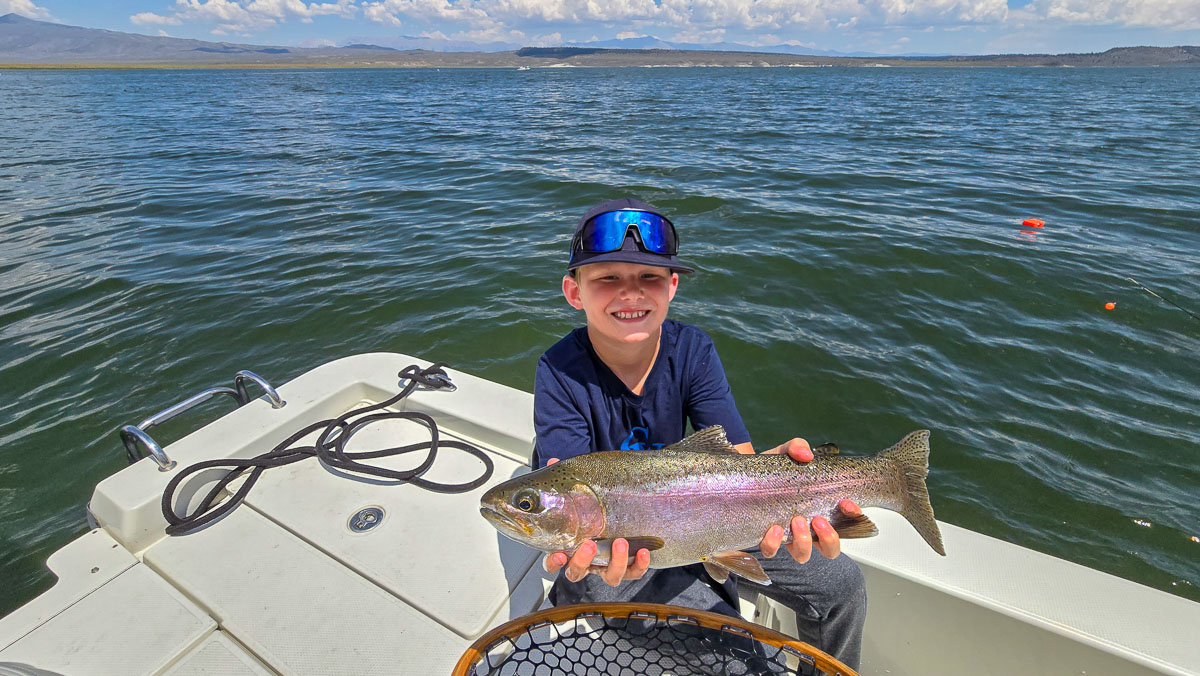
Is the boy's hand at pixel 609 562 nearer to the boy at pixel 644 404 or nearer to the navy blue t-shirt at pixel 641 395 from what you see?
the boy at pixel 644 404

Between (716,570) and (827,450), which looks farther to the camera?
(827,450)

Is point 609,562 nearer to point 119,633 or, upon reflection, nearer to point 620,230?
point 620,230

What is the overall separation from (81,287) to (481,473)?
10.9 meters

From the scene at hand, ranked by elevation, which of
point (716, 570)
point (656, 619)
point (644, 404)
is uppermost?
point (644, 404)

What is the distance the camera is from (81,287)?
10.1 m

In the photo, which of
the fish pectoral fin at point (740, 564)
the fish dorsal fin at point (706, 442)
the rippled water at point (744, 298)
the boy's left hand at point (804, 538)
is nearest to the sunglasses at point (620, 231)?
the fish dorsal fin at point (706, 442)

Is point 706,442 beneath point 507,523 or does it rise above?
above

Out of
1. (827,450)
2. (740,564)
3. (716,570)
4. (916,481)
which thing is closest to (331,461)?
(716,570)

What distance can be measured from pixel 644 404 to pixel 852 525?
120 centimetres

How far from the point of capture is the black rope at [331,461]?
3.38 metres

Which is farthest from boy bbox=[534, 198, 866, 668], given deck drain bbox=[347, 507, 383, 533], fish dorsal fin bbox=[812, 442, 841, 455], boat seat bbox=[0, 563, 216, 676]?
boat seat bbox=[0, 563, 216, 676]

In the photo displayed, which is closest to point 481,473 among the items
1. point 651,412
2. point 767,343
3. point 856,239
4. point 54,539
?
point 651,412

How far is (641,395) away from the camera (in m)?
3.13

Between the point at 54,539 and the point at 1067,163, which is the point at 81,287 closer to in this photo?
the point at 54,539
